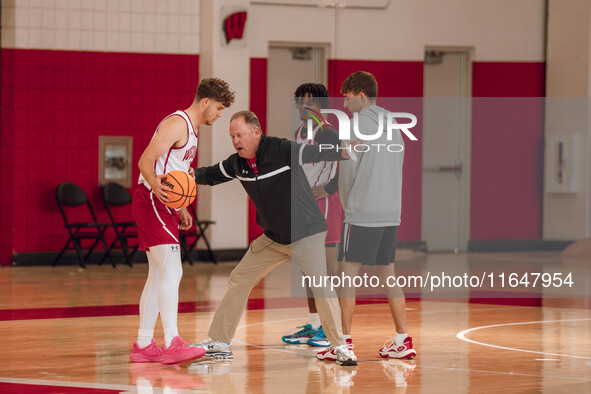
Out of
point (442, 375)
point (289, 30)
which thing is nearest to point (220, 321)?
point (442, 375)

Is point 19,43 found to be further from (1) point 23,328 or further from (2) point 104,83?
(1) point 23,328

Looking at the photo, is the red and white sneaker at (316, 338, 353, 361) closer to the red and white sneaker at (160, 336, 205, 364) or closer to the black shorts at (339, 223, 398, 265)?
the black shorts at (339, 223, 398, 265)

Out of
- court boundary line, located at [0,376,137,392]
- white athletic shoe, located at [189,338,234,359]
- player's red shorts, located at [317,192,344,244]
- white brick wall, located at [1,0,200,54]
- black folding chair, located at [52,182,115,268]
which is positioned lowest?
court boundary line, located at [0,376,137,392]

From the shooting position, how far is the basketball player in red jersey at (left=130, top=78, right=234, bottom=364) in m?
5.32

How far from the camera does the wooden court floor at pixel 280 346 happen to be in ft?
16.1

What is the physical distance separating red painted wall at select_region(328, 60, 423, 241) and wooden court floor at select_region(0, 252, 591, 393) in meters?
4.26

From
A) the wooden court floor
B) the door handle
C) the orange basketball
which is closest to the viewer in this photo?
the wooden court floor

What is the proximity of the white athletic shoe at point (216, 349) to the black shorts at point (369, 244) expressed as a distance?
87 cm

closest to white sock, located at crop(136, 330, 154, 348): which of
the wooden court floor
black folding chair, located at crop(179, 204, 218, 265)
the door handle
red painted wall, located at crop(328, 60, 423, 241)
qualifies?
the wooden court floor

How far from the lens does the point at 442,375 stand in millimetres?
5176

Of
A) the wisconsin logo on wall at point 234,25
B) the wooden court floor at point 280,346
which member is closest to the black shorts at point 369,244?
the wooden court floor at point 280,346

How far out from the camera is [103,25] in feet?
37.9

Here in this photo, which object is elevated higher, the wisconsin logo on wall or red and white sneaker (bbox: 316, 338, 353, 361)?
the wisconsin logo on wall

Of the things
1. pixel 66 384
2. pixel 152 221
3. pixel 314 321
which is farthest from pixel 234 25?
pixel 66 384
